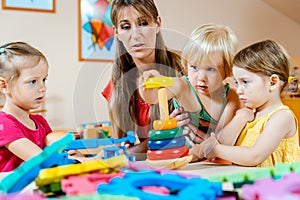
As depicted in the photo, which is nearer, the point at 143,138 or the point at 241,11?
the point at 143,138

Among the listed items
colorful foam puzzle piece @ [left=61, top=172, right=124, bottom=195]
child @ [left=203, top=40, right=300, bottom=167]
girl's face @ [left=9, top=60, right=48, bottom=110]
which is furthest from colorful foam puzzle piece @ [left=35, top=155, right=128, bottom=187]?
girl's face @ [left=9, top=60, right=48, bottom=110]

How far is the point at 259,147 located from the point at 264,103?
0.15 metres

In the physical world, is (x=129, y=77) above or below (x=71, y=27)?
below

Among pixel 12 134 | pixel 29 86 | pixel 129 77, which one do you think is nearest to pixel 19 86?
pixel 29 86

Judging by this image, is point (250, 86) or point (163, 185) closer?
point (163, 185)

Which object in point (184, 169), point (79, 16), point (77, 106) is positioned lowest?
point (184, 169)

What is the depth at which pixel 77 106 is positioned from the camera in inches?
23.3

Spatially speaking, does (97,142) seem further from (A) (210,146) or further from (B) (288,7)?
(B) (288,7)

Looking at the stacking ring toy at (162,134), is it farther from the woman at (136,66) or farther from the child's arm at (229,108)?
the child's arm at (229,108)

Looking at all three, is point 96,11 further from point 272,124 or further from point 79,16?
point 272,124

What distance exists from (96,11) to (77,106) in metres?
2.29

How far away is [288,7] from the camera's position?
10.1 ft

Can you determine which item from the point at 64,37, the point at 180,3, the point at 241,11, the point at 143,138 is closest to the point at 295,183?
the point at 143,138

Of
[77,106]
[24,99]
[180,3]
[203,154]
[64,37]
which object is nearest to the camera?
[77,106]
